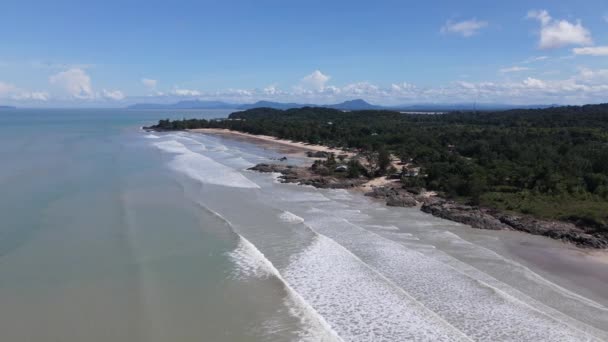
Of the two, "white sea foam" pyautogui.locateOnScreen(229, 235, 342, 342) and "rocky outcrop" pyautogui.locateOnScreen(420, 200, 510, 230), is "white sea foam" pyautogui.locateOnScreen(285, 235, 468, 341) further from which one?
"rocky outcrop" pyautogui.locateOnScreen(420, 200, 510, 230)

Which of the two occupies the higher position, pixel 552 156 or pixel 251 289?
pixel 552 156

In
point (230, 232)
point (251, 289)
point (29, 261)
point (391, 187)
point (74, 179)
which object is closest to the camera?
point (251, 289)

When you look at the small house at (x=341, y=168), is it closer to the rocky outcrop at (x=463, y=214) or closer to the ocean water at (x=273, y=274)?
the ocean water at (x=273, y=274)

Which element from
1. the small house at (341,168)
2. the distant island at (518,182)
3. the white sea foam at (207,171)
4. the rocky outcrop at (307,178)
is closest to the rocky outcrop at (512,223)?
the distant island at (518,182)

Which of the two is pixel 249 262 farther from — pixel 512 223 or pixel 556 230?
pixel 556 230

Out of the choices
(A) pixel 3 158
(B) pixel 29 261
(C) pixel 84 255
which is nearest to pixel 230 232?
(C) pixel 84 255

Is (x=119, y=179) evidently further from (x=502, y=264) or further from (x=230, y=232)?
(x=502, y=264)

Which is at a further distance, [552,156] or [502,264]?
[552,156]

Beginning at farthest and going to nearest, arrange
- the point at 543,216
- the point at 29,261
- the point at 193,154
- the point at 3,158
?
the point at 193,154 < the point at 3,158 < the point at 543,216 < the point at 29,261
